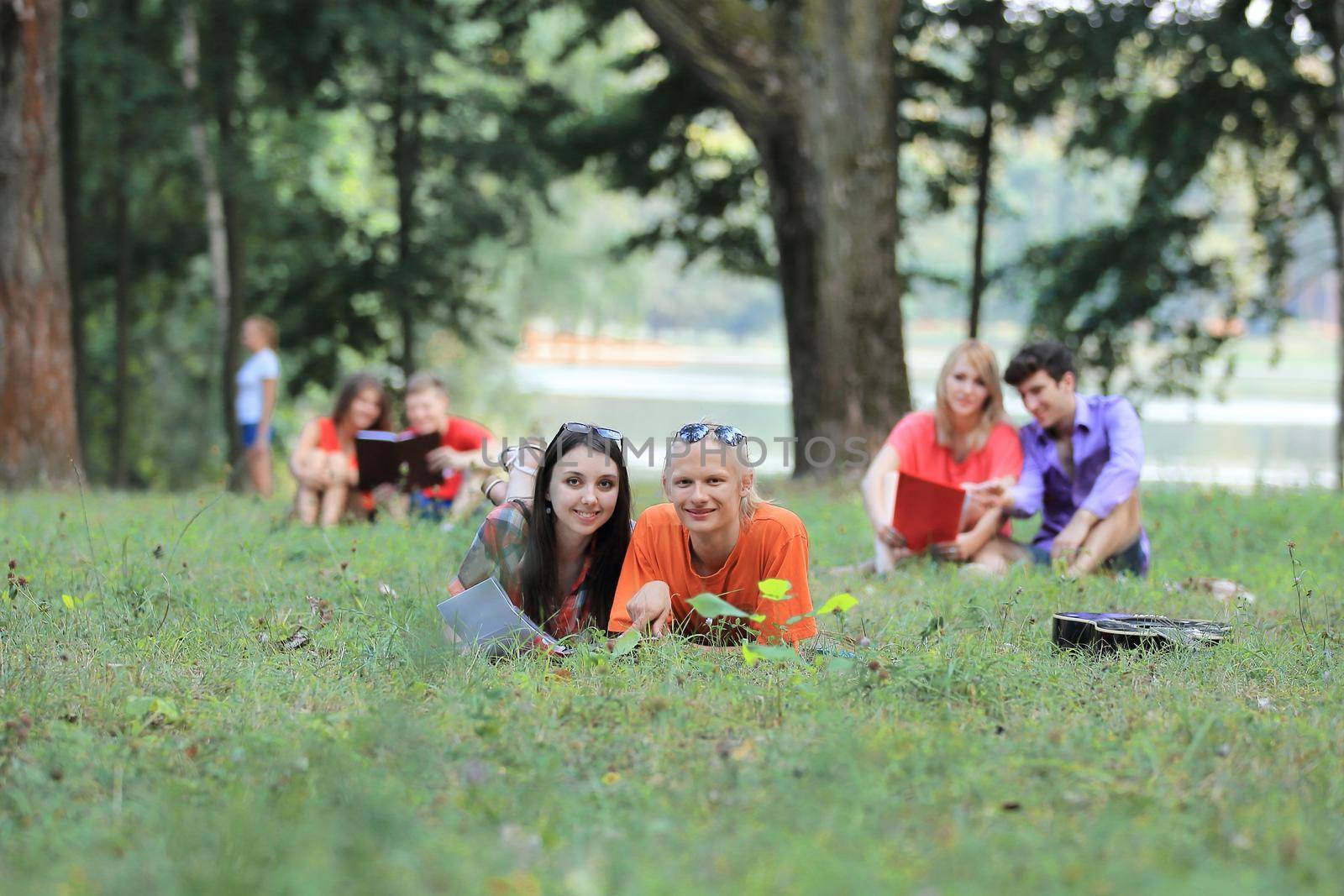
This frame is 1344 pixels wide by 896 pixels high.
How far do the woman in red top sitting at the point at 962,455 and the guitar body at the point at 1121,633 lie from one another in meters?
1.74

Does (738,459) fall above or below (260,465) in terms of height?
above

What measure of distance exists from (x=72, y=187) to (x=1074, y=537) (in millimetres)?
14586

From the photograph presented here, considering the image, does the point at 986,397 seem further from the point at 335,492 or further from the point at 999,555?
the point at 335,492

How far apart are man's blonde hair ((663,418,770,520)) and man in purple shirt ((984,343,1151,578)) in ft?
6.79

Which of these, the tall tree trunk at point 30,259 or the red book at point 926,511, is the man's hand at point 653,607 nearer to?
the red book at point 926,511

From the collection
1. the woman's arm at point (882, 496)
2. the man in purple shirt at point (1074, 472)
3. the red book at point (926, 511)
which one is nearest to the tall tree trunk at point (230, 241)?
the woman's arm at point (882, 496)

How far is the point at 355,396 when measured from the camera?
8.05 metres

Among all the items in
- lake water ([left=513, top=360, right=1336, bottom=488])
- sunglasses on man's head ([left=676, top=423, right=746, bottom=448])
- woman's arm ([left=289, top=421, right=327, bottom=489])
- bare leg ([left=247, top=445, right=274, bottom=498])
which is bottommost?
lake water ([left=513, top=360, right=1336, bottom=488])

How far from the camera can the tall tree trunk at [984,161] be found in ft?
50.5

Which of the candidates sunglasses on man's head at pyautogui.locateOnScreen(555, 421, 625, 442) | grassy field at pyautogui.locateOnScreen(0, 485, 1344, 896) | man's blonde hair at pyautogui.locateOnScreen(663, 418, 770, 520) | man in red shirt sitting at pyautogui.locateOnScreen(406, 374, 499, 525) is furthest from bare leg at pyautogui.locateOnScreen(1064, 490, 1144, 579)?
man in red shirt sitting at pyautogui.locateOnScreen(406, 374, 499, 525)

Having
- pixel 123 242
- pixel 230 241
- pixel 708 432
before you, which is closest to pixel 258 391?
pixel 230 241

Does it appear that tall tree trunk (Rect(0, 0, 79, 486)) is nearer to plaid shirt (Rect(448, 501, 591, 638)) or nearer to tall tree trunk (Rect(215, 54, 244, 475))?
tall tree trunk (Rect(215, 54, 244, 475))

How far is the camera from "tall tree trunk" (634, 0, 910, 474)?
1083 centimetres

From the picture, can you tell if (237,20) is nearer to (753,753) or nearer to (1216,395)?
(1216,395)
